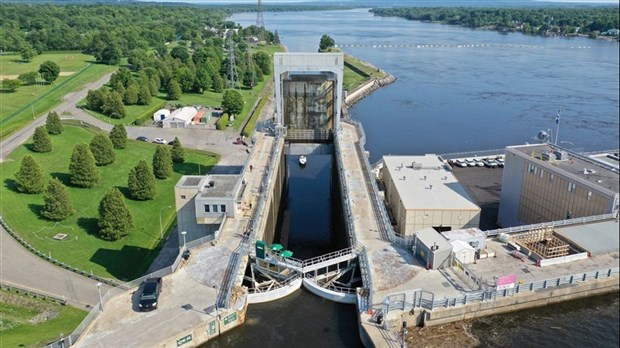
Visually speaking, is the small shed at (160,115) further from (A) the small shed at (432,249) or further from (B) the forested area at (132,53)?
(A) the small shed at (432,249)

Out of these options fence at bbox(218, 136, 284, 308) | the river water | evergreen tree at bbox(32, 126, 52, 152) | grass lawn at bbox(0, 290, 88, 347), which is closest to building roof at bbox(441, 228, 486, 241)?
the river water

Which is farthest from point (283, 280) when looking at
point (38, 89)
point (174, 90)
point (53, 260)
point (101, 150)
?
point (38, 89)

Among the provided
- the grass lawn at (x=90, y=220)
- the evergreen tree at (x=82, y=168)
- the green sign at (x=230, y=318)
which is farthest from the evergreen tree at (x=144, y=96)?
the green sign at (x=230, y=318)

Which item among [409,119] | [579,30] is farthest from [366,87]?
[579,30]

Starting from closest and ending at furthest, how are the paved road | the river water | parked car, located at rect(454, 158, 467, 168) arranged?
the river water, the paved road, parked car, located at rect(454, 158, 467, 168)

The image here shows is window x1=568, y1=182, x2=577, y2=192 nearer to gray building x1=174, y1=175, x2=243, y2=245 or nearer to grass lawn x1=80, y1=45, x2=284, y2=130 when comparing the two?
gray building x1=174, y1=175, x2=243, y2=245

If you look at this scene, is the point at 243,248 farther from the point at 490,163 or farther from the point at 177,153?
the point at 177,153
